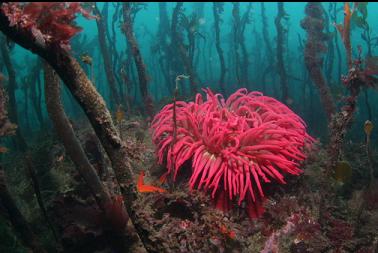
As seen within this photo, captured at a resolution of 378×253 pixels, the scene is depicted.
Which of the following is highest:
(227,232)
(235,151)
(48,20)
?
(48,20)

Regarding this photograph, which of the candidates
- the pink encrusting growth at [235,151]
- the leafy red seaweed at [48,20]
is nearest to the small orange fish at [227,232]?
the pink encrusting growth at [235,151]

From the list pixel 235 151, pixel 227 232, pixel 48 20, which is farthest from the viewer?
pixel 235 151

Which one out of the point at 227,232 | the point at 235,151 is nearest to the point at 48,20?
the point at 235,151

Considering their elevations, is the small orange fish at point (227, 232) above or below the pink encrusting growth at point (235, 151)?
below

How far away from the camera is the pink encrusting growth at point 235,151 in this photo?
3.79m

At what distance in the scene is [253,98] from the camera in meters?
5.06

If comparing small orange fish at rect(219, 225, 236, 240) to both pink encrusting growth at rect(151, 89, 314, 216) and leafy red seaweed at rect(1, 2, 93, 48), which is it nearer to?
pink encrusting growth at rect(151, 89, 314, 216)

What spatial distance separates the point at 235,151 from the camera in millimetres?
3910

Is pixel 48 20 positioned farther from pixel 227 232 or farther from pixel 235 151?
pixel 227 232

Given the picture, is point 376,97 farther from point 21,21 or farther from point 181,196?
point 21,21

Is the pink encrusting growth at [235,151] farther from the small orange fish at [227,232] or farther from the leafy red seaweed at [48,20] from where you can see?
the leafy red seaweed at [48,20]

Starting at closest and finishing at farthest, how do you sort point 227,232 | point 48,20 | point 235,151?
1. point 48,20
2. point 227,232
3. point 235,151

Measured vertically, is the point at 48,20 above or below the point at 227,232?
above

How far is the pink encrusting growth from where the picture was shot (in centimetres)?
379
